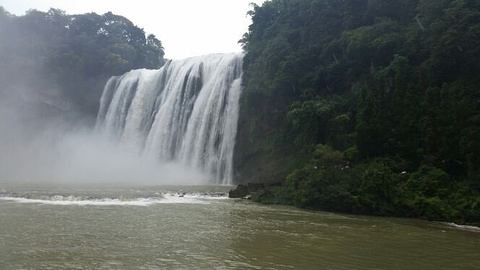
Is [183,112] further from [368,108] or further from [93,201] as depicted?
[93,201]

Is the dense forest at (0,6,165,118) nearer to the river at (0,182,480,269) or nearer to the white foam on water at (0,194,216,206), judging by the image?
the white foam on water at (0,194,216,206)

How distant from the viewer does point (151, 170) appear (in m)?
38.0

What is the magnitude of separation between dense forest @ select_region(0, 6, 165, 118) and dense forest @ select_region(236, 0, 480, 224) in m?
25.3

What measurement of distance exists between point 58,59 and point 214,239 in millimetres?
49413

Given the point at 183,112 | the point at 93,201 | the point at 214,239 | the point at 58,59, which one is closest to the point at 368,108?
the point at 93,201

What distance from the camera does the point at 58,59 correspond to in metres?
52.4

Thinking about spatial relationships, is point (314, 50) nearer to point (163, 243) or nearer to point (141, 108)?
point (141, 108)

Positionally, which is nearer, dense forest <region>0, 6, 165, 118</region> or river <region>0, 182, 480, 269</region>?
river <region>0, 182, 480, 269</region>

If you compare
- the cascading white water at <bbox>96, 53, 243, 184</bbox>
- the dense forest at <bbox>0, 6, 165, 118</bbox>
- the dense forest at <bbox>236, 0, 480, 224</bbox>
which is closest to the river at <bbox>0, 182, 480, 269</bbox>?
the dense forest at <bbox>236, 0, 480, 224</bbox>

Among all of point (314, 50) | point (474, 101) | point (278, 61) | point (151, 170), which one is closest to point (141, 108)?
point (151, 170)

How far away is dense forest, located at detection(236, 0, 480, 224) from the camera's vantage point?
56.2ft

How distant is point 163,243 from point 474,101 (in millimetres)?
15455

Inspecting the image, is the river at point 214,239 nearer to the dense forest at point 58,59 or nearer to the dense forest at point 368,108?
the dense forest at point 368,108

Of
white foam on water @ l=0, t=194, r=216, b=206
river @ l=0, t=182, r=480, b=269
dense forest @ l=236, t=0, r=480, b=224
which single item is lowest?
river @ l=0, t=182, r=480, b=269
